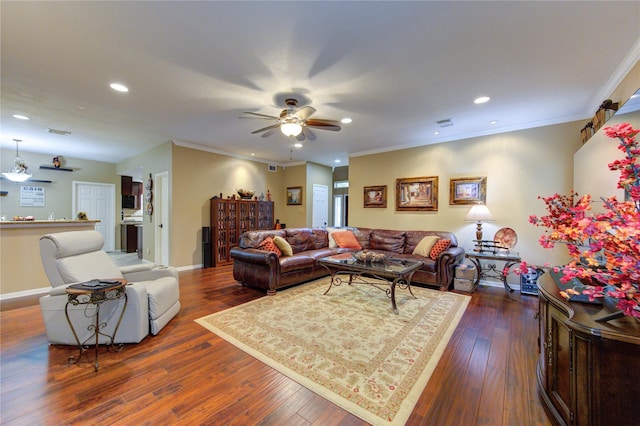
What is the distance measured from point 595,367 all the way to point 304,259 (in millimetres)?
3486

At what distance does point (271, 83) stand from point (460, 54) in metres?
1.96

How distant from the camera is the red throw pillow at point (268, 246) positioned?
4270 millimetres

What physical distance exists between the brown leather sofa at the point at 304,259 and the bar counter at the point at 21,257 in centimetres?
291

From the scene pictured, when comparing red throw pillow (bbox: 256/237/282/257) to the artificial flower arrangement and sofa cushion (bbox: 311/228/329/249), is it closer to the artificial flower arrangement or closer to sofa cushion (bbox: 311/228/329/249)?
sofa cushion (bbox: 311/228/329/249)

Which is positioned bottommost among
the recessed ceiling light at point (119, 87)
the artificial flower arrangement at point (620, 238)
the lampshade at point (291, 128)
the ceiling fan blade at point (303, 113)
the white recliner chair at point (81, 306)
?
the white recliner chair at point (81, 306)

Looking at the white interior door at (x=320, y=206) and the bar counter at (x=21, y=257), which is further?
the white interior door at (x=320, y=206)

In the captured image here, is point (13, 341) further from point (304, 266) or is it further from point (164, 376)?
point (304, 266)

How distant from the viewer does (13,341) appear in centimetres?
245

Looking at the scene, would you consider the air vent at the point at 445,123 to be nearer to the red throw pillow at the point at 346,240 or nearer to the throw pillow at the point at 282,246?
the red throw pillow at the point at 346,240

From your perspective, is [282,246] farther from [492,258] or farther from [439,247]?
[492,258]

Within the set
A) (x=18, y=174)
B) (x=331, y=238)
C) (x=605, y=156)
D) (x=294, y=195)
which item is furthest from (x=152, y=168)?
(x=605, y=156)

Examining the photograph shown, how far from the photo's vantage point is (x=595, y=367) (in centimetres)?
124

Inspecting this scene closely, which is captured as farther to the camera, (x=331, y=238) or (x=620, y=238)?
(x=331, y=238)

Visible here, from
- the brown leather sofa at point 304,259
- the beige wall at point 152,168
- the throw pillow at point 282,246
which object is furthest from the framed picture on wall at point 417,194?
the beige wall at point 152,168
